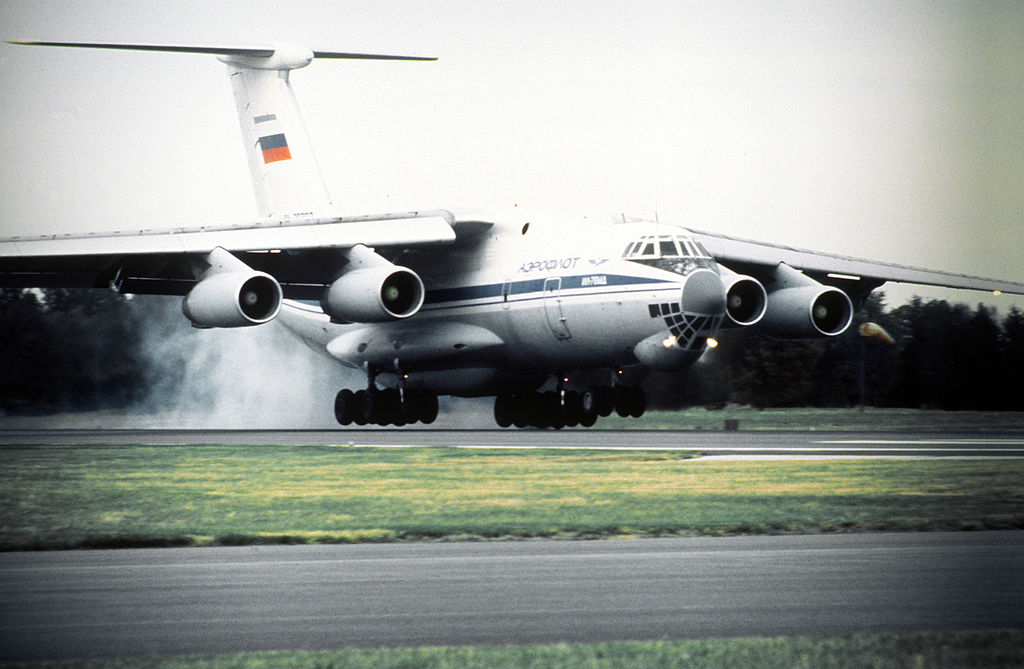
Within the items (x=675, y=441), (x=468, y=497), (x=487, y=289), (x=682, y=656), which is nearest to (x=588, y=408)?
(x=487, y=289)

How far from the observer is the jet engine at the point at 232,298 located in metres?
25.2

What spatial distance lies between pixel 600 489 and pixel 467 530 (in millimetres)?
3186

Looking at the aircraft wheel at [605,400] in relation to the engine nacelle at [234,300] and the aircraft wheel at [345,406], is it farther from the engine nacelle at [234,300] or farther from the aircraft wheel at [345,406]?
the engine nacelle at [234,300]

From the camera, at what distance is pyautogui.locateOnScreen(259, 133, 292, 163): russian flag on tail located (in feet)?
111

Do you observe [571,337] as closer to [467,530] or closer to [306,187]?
[306,187]

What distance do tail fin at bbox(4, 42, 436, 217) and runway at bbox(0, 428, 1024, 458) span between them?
873 centimetres

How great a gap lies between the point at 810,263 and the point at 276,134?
13581 millimetres

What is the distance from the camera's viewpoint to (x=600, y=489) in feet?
41.9

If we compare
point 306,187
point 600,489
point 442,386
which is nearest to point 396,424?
point 442,386

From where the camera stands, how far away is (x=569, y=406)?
91.4ft

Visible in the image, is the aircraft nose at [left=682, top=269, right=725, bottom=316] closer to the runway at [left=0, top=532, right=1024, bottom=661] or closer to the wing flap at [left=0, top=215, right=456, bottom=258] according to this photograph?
the wing flap at [left=0, top=215, right=456, bottom=258]

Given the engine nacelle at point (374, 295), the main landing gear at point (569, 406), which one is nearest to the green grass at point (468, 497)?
the engine nacelle at point (374, 295)

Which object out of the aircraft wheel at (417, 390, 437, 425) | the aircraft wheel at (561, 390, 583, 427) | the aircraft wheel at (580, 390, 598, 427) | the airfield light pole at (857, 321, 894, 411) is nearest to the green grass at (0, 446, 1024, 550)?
the aircraft wheel at (580, 390, 598, 427)

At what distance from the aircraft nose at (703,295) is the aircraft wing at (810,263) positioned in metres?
4.37
